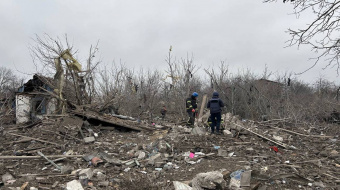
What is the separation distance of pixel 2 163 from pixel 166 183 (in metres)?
3.89

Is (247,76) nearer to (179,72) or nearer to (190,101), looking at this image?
(179,72)

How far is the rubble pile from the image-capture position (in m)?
4.01

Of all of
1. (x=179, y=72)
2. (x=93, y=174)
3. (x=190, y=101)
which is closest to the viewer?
(x=93, y=174)

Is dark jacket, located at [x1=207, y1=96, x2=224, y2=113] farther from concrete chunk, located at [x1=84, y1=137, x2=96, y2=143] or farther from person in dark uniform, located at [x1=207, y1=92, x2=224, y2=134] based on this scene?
concrete chunk, located at [x1=84, y1=137, x2=96, y2=143]

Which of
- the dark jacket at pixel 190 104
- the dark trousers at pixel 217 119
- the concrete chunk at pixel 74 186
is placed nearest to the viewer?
the concrete chunk at pixel 74 186

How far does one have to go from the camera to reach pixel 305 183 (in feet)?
13.1

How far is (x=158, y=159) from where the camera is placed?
17.2ft

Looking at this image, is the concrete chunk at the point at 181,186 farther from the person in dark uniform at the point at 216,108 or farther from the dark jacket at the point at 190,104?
the dark jacket at the point at 190,104

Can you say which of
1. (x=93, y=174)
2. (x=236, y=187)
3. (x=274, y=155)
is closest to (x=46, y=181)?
(x=93, y=174)

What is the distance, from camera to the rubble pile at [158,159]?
4012 millimetres

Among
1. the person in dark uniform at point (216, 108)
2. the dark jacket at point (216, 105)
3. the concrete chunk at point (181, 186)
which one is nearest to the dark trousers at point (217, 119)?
the person in dark uniform at point (216, 108)

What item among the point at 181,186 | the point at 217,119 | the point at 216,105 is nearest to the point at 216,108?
the point at 216,105

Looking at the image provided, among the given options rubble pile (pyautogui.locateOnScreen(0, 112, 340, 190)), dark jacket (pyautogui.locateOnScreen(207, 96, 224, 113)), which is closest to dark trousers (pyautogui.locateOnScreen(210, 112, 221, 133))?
dark jacket (pyautogui.locateOnScreen(207, 96, 224, 113))

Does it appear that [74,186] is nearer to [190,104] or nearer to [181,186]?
[181,186]
